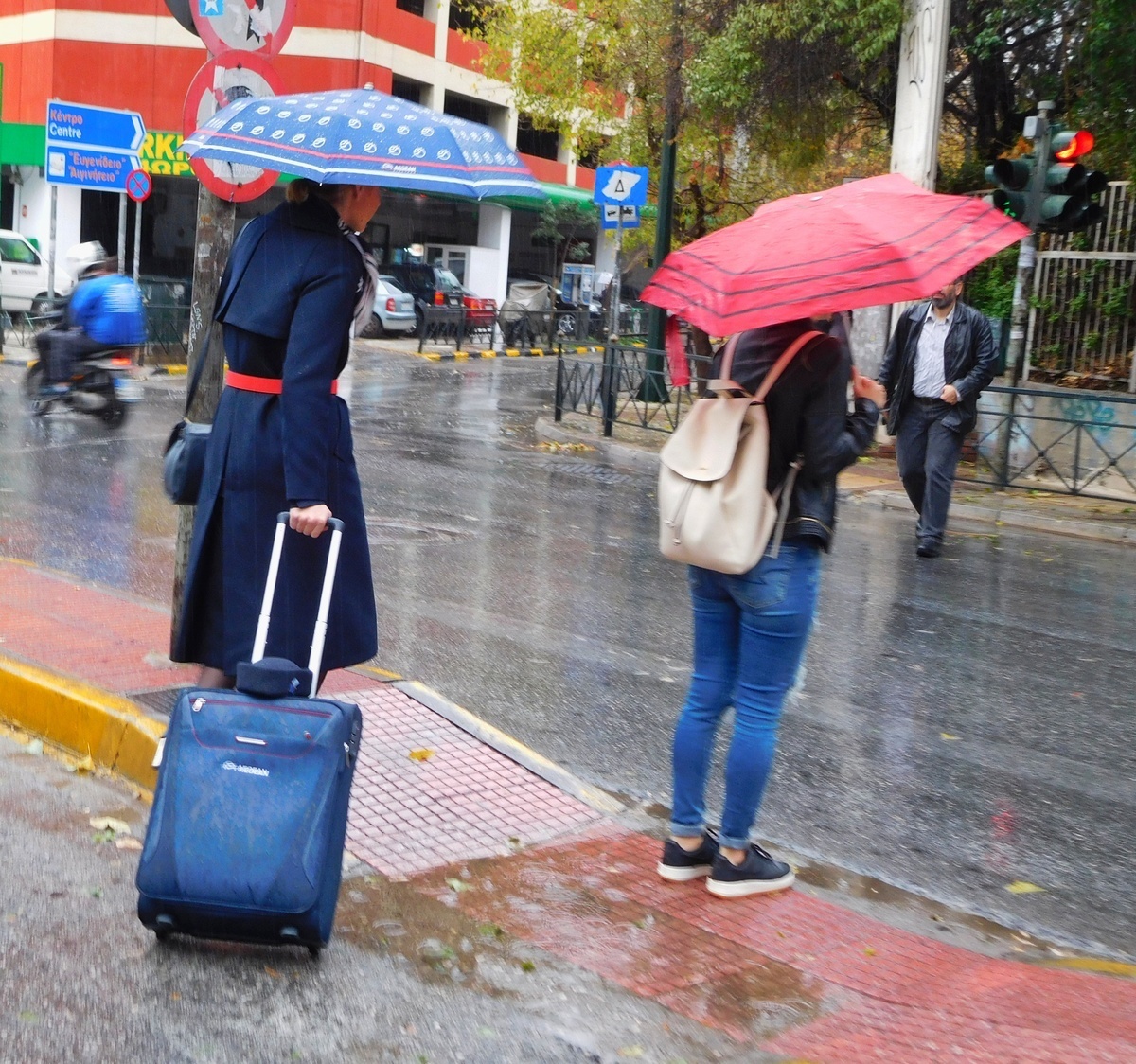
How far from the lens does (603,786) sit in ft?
16.9

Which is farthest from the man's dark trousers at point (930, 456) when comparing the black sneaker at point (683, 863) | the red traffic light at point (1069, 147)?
the black sneaker at point (683, 863)

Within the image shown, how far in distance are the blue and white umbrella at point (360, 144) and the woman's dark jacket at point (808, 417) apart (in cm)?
87

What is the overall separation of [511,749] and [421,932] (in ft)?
4.66

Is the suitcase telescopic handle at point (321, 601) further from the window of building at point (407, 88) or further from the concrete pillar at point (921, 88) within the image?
the window of building at point (407, 88)

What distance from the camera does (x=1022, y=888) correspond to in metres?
4.52

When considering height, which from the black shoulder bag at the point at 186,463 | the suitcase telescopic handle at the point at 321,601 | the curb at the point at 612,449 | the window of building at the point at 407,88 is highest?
the window of building at the point at 407,88

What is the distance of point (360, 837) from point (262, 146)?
80.8 inches

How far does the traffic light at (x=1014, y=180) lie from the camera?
485 inches

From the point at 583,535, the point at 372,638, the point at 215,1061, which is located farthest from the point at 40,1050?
the point at 583,535

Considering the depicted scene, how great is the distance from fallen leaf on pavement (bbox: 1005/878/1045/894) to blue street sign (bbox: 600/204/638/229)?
14277mm

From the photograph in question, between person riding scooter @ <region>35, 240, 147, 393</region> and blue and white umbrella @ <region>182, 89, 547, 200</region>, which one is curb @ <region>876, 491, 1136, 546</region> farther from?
blue and white umbrella @ <region>182, 89, 547, 200</region>

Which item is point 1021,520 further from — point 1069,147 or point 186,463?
point 186,463

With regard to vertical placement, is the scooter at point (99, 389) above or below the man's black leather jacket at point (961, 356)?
below

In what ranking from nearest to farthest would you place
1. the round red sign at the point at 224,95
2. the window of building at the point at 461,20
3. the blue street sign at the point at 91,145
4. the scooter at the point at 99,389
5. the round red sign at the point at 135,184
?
the round red sign at the point at 224,95 < the scooter at the point at 99,389 < the blue street sign at the point at 91,145 < the round red sign at the point at 135,184 < the window of building at the point at 461,20
